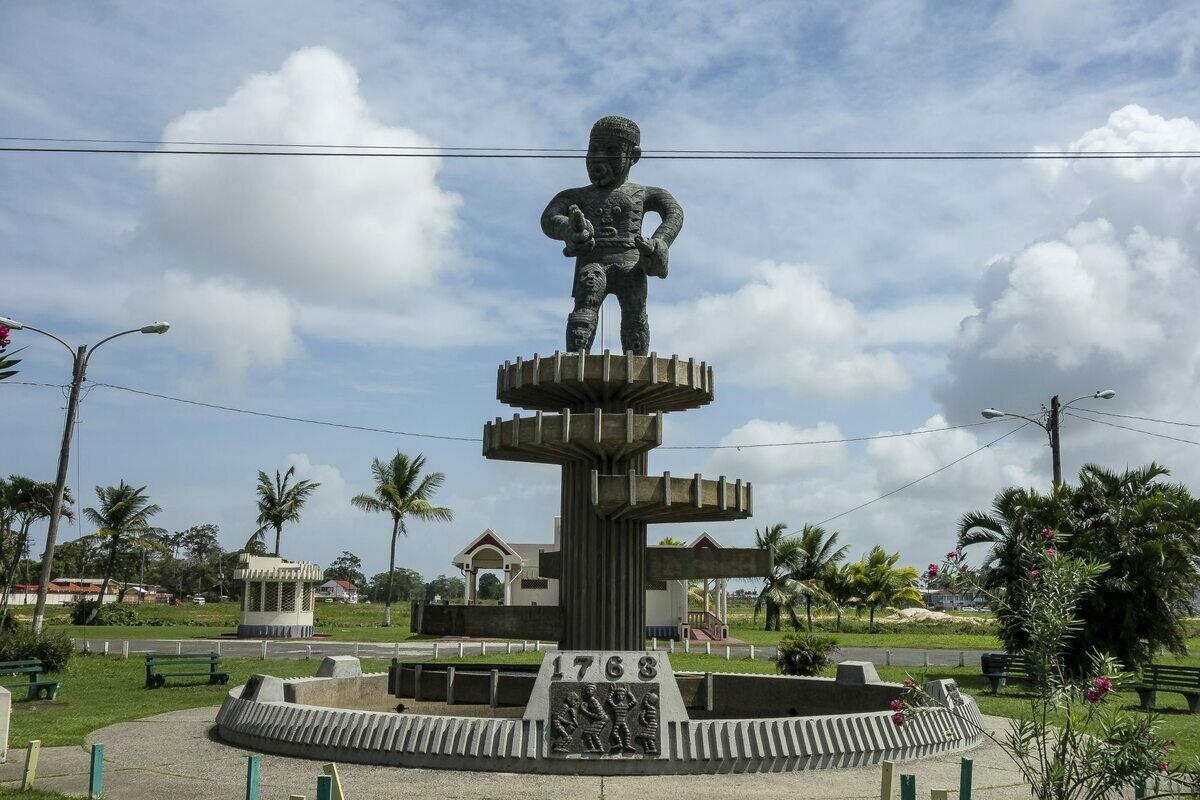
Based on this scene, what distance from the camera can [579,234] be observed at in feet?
57.5

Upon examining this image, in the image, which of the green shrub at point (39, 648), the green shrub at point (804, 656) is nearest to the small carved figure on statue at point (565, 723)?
the green shrub at point (804, 656)

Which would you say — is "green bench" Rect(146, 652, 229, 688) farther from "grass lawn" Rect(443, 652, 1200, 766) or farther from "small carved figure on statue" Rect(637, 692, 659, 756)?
"small carved figure on statue" Rect(637, 692, 659, 756)

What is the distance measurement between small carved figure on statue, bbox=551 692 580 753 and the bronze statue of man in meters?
6.76

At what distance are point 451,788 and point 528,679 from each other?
593 cm

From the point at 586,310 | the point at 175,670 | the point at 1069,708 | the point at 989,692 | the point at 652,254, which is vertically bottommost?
the point at 175,670

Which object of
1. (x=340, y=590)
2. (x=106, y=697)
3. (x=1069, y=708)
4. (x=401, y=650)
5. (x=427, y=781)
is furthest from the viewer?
(x=340, y=590)

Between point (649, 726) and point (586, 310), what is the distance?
7.41 m

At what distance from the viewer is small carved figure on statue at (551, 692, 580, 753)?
1202 centimetres

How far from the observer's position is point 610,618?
1583 centimetres

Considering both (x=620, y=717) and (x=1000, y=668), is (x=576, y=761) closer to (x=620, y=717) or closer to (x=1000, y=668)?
(x=620, y=717)

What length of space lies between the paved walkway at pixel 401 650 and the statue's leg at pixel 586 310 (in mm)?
17049

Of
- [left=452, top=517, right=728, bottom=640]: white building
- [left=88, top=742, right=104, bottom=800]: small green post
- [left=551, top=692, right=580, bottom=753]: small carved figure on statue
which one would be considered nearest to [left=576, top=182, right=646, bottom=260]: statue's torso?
[left=551, top=692, right=580, bottom=753]: small carved figure on statue

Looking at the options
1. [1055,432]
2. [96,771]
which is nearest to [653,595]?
[1055,432]

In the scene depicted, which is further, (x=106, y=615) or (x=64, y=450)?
(x=106, y=615)
